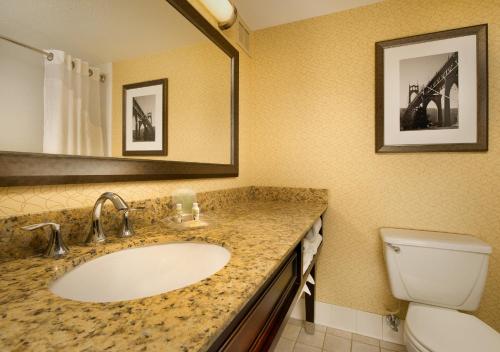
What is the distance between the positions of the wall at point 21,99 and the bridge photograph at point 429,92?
168 cm

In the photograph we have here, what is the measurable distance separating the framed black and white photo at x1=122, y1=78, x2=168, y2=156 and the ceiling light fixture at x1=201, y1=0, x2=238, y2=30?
20.8 inches

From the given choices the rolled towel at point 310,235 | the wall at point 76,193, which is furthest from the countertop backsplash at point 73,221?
the rolled towel at point 310,235

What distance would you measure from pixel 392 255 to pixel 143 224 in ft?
4.19

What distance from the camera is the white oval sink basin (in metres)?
0.59

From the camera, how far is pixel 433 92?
1397 mm

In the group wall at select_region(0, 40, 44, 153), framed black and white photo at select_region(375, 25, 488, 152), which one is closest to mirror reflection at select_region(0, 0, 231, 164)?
wall at select_region(0, 40, 44, 153)

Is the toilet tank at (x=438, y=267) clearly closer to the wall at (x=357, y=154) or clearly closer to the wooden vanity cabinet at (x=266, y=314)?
the wall at (x=357, y=154)

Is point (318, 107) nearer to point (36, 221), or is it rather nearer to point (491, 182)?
point (491, 182)

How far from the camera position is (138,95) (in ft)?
3.02

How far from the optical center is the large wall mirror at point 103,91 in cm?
59

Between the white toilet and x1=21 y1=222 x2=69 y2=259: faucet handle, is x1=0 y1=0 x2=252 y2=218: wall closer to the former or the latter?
x1=21 y1=222 x2=69 y2=259: faucet handle

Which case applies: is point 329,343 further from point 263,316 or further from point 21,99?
point 21,99

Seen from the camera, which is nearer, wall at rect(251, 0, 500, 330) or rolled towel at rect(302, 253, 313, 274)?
rolled towel at rect(302, 253, 313, 274)

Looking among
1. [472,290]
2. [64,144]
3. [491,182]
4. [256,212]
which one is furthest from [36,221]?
[491,182]
